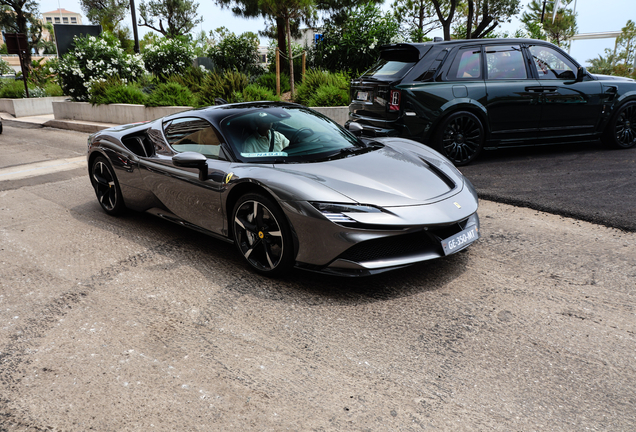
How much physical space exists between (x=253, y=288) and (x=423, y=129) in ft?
13.5

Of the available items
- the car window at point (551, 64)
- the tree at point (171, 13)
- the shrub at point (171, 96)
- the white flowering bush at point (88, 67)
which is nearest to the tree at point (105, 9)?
the tree at point (171, 13)

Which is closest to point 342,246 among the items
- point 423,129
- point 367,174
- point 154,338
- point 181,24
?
point 367,174

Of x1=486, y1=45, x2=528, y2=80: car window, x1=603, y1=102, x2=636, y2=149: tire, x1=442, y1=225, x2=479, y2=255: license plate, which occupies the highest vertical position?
x1=486, y1=45, x2=528, y2=80: car window

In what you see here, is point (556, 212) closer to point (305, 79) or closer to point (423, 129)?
point (423, 129)

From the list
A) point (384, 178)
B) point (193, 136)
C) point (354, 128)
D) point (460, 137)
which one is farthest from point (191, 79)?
point (384, 178)

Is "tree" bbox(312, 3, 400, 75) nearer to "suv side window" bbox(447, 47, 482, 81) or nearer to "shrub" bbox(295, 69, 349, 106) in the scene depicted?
"shrub" bbox(295, 69, 349, 106)

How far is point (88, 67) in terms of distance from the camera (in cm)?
1625

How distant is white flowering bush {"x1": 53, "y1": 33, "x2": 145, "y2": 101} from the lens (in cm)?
1625

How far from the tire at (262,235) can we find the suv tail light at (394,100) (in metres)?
3.76

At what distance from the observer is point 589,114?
7.58 meters

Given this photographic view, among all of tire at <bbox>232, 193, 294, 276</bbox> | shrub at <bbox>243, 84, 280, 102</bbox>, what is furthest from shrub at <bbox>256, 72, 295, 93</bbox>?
tire at <bbox>232, 193, 294, 276</bbox>

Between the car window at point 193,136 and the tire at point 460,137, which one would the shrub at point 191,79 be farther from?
the car window at point 193,136

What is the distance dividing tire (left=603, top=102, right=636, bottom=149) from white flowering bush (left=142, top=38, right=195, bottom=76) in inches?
595

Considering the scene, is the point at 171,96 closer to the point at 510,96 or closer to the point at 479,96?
the point at 479,96
